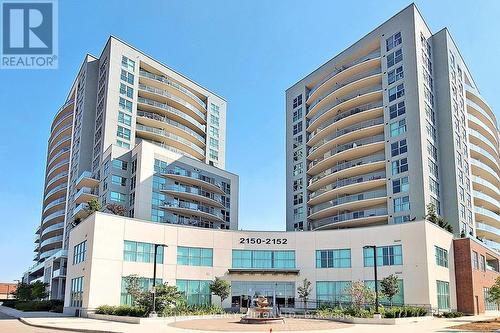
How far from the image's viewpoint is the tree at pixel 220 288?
52.7 m

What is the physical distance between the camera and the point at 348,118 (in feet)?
249

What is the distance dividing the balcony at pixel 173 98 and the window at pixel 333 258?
141ft

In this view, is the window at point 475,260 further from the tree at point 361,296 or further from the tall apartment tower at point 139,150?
the tall apartment tower at point 139,150

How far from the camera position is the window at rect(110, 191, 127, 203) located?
7075 cm

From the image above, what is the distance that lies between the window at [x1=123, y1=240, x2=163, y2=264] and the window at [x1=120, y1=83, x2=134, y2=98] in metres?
37.1

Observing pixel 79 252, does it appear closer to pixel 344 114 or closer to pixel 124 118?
pixel 124 118

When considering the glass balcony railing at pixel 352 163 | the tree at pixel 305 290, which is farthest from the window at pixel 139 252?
the glass balcony railing at pixel 352 163

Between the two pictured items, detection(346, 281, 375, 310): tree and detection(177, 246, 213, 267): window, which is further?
detection(177, 246, 213, 267): window

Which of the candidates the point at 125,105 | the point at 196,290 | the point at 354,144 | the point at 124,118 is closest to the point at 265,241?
the point at 196,290

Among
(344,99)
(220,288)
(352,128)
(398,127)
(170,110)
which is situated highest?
(344,99)

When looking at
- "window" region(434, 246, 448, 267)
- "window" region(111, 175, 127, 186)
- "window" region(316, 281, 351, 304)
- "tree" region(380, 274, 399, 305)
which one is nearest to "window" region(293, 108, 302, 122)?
"window" region(111, 175, 127, 186)

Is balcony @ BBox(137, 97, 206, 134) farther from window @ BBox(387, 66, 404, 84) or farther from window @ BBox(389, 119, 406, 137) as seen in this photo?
window @ BBox(389, 119, 406, 137)

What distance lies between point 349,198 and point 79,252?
40776mm

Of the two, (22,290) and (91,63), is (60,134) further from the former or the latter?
(22,290)
